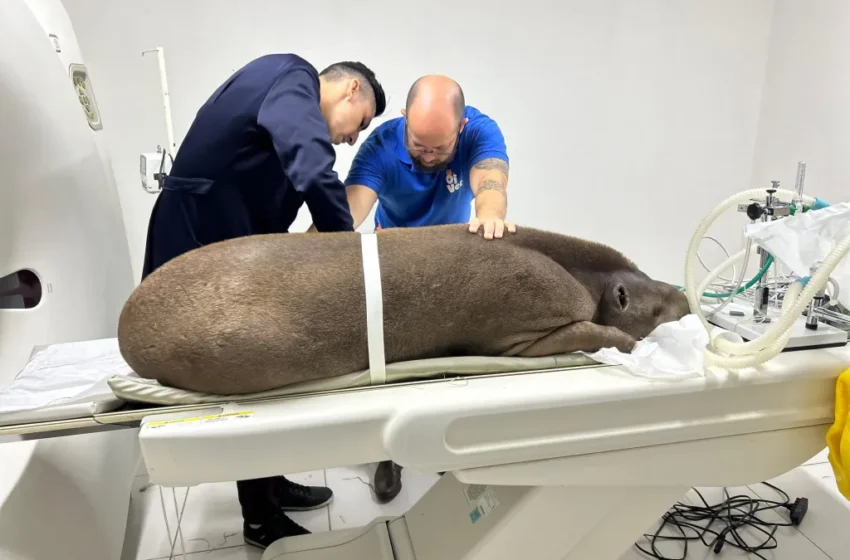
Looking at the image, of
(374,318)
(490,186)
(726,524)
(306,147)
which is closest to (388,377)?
(374,318)

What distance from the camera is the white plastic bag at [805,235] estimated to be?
1.03 meters

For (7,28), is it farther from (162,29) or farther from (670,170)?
(670,170)

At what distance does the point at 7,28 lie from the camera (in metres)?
1.32

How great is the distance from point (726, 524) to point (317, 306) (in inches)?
59.7

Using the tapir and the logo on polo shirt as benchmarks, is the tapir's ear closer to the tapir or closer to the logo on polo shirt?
the tapir

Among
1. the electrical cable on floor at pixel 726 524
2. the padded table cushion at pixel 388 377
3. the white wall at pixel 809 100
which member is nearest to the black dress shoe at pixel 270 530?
the padded table cushion at pixel 388 377

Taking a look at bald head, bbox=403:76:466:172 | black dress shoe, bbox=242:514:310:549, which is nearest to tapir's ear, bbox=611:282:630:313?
bald head, bbox=403:76:466:172

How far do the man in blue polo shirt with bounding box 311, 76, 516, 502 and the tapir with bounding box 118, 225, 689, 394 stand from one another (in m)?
0.46

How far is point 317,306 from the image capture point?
3.06 feet

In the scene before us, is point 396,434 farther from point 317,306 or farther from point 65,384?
point 65,384

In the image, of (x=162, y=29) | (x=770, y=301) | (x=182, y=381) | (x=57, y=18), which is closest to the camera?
(x=182, y=381)

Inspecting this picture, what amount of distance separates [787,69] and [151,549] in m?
3.16

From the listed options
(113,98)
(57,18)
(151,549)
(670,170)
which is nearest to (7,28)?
(57,18)

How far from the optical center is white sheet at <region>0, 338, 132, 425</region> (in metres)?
0.92
